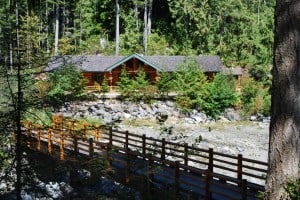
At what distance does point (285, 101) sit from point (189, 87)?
28.8 meters

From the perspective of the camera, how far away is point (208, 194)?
942 cm

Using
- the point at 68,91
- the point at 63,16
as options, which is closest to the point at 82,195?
the point at 68,91

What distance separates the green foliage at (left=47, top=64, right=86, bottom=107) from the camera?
225 inches

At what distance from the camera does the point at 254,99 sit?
33781mm

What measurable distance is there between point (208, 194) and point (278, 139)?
5212 millimetres

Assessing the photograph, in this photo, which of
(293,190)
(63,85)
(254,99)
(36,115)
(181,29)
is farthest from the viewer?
(181,29)

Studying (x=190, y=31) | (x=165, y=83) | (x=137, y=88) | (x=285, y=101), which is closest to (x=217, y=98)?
(x=165, y=83)

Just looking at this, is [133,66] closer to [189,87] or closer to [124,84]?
[124,84]

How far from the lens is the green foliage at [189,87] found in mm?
32531

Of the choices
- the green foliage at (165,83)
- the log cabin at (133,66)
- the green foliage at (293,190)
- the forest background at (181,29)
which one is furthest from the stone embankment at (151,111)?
the green foliage at (293,190)

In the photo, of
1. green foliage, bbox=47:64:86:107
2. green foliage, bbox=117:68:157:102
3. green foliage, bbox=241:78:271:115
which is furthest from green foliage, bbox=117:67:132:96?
green foliage, bbox=47:64:86:107

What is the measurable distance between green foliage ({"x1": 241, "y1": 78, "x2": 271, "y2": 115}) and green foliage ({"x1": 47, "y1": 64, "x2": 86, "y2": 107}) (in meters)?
28.4

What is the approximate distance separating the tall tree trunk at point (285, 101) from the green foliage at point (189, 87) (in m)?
27.9

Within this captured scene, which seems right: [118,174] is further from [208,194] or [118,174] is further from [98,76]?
[98,76]
